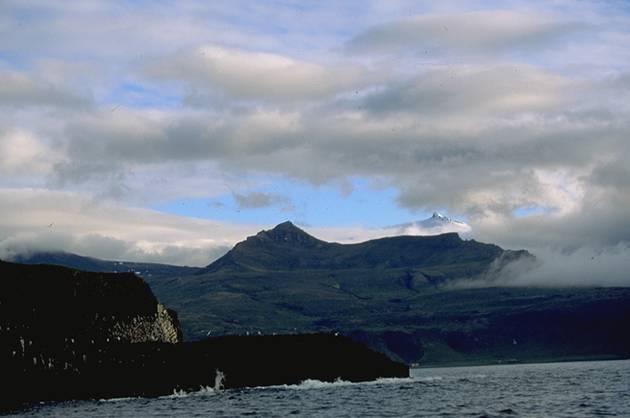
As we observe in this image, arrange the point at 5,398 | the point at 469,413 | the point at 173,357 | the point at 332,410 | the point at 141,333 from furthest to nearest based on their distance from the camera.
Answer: the point at 141,333 → the point at 173,357 → the point at 5,398 → the point at 332,410 → the point at 469,413

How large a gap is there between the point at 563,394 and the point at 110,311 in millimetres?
83732

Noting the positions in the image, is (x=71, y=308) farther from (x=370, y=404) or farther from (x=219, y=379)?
(x=370, y=404)

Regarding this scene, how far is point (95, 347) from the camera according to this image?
572 ft

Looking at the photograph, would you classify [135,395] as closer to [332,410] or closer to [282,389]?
[282,389]

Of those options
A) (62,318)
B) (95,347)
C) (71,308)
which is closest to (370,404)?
(95,347)

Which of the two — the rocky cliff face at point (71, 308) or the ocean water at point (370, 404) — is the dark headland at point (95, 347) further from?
the ocean water at point (370, 404)

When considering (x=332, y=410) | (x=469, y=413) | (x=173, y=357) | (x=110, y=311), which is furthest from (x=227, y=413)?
(x=110, y=311)

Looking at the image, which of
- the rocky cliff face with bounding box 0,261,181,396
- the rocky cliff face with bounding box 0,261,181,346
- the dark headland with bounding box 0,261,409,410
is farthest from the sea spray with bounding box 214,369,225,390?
the rocky cliff face with bounding box 0,261,181,396

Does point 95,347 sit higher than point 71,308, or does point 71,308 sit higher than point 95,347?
point 71,308

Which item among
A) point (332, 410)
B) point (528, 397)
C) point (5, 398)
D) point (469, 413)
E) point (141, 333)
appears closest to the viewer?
point (469, 413)

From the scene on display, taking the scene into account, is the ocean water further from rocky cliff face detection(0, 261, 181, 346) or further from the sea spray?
rocky cliff face detection(0, 261, 181, 346)

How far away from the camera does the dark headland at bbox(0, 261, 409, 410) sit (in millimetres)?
165125

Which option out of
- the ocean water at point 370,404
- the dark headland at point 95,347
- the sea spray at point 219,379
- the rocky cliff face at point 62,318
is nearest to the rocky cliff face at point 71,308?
the rocky cliff face at point 62,318

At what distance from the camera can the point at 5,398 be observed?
528 feet
